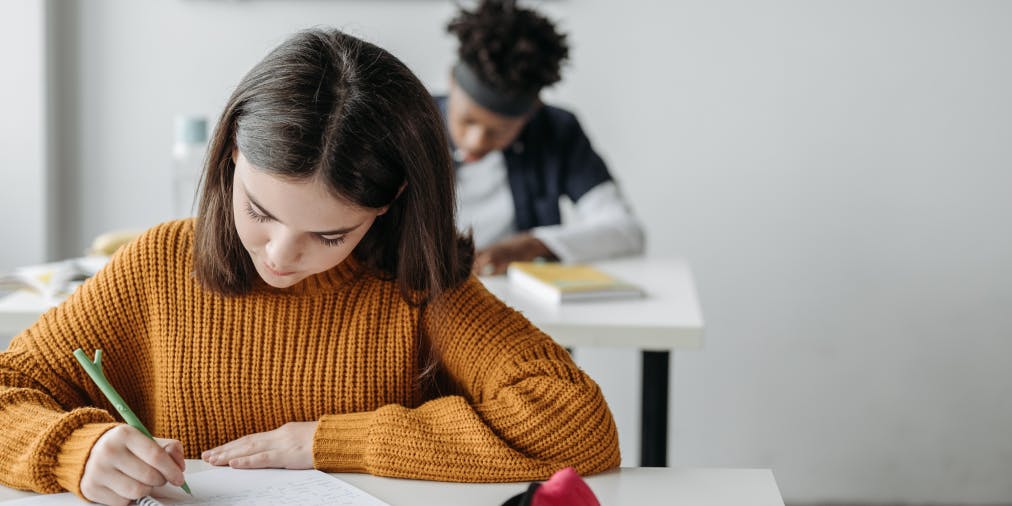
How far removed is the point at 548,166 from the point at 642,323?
843 millimetres

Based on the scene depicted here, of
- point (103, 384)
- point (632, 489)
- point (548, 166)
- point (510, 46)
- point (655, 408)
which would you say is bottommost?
point (655, 408)

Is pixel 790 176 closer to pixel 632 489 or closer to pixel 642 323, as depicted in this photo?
pixel 642 323

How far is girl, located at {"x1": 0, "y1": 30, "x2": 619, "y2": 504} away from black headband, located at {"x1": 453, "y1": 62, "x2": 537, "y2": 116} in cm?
102

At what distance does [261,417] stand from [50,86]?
1.77 m

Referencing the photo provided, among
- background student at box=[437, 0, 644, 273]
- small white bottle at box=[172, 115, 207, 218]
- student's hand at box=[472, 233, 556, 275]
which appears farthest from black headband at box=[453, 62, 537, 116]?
small white bottle at box=[172, 115, 207, 218]

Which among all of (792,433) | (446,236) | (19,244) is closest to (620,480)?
(446,236)

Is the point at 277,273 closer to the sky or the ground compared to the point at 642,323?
closer to the sky

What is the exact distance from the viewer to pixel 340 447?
97cm

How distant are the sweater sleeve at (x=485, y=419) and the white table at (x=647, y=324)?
17.0 inches

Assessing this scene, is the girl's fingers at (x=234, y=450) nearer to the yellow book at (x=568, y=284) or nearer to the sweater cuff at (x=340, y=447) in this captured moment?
the sweater cuff at (x=340, y=447)

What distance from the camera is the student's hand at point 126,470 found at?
851mm

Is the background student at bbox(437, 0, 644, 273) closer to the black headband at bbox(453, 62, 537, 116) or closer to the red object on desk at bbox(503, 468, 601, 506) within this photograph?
the black headband at bbox(453, 62, 537, 116)

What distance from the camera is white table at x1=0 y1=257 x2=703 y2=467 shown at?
4.99 ft

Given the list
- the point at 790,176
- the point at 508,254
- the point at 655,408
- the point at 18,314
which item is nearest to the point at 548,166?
the point at 508,254
